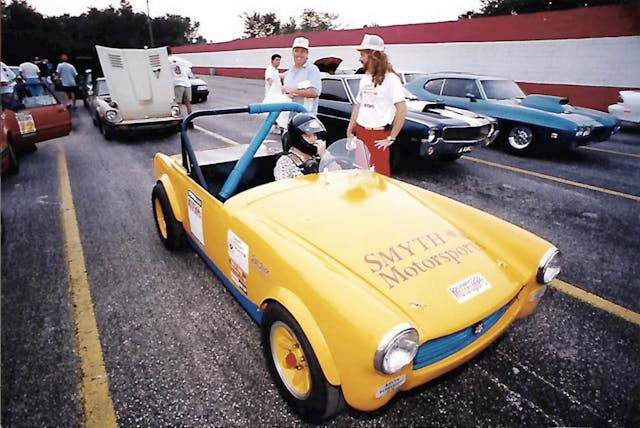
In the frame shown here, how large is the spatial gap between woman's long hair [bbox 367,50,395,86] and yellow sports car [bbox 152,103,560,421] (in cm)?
128

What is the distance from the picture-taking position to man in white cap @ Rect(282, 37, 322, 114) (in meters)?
5.02

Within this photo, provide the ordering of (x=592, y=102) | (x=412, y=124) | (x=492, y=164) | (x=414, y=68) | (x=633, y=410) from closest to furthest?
1. (x=633, y=410)
2. (x=412, y=124)
3. (x=492, y=164)
4. (x=592, y=102)
5. (x=414, y=68)

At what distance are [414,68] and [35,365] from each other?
60.4ft

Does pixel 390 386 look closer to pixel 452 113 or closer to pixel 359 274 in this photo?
pixel 359 274

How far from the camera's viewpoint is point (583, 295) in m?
2.83

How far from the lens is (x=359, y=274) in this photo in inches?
67.9

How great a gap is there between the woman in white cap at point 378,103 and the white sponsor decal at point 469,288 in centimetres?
230

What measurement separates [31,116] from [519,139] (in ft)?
28.4

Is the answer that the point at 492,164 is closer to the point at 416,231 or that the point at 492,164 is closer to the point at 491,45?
the point at 416,231

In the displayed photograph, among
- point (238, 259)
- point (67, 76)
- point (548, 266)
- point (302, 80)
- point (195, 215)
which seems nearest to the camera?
point (548, 266)

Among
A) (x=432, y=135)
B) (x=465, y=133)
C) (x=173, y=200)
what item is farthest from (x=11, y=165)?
(x=465, y=133)

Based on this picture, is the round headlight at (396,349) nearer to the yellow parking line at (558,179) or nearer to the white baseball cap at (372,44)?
the white baseball cap at (372,44)

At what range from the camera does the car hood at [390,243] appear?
5.50 feet

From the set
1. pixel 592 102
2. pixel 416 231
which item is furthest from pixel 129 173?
pixel 592 102
